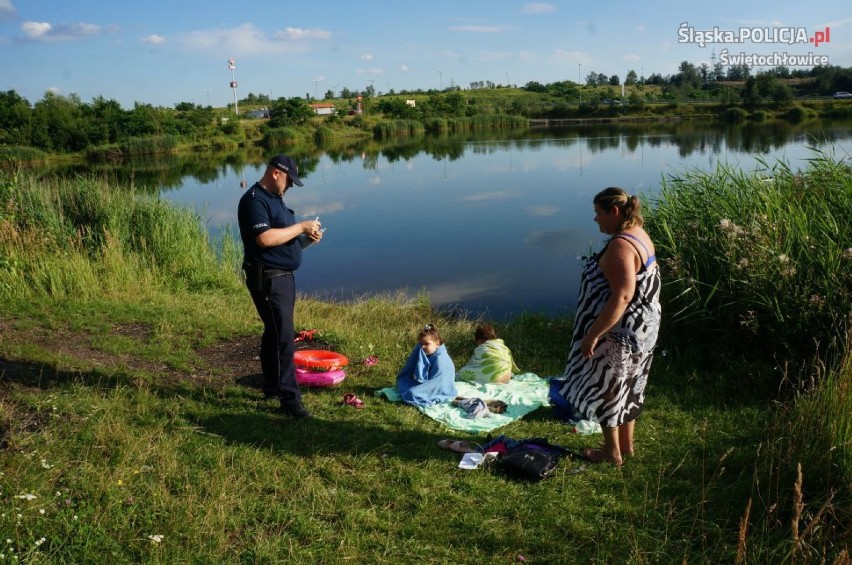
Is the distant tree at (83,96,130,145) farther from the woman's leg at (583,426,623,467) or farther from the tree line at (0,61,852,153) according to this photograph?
the woman's leg at (583,426,623,467)

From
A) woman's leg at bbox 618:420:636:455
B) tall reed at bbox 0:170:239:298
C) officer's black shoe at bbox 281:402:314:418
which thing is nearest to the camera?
woman's leg at bbox 618:420:636:455

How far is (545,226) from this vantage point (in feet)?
57.5

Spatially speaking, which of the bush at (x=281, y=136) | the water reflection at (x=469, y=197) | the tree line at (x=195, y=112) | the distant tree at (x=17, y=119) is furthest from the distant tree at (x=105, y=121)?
the bush at (x=281, y=136)

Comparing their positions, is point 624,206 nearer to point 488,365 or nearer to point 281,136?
point 488,365

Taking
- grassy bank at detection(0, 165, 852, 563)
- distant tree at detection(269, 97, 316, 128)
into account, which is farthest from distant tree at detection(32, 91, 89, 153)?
grassy bank at detection(0, 165, 852, 563)

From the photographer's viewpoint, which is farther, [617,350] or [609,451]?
[609,451]

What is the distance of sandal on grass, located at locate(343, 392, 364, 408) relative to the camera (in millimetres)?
5243

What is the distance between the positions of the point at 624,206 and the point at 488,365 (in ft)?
8.63

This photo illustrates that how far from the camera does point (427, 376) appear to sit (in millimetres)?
5512

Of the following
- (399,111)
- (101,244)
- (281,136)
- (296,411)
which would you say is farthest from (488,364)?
(399,111)

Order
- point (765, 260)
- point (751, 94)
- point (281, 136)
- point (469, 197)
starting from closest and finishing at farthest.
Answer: point (765, 260)
point (469, 197)
point (281, 136)
point (751, 94)

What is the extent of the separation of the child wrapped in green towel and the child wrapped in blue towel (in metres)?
0.45

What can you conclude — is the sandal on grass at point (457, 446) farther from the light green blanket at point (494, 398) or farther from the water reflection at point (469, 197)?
the water reflection at point (469, 197)

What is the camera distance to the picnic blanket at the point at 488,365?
5.97 meters
